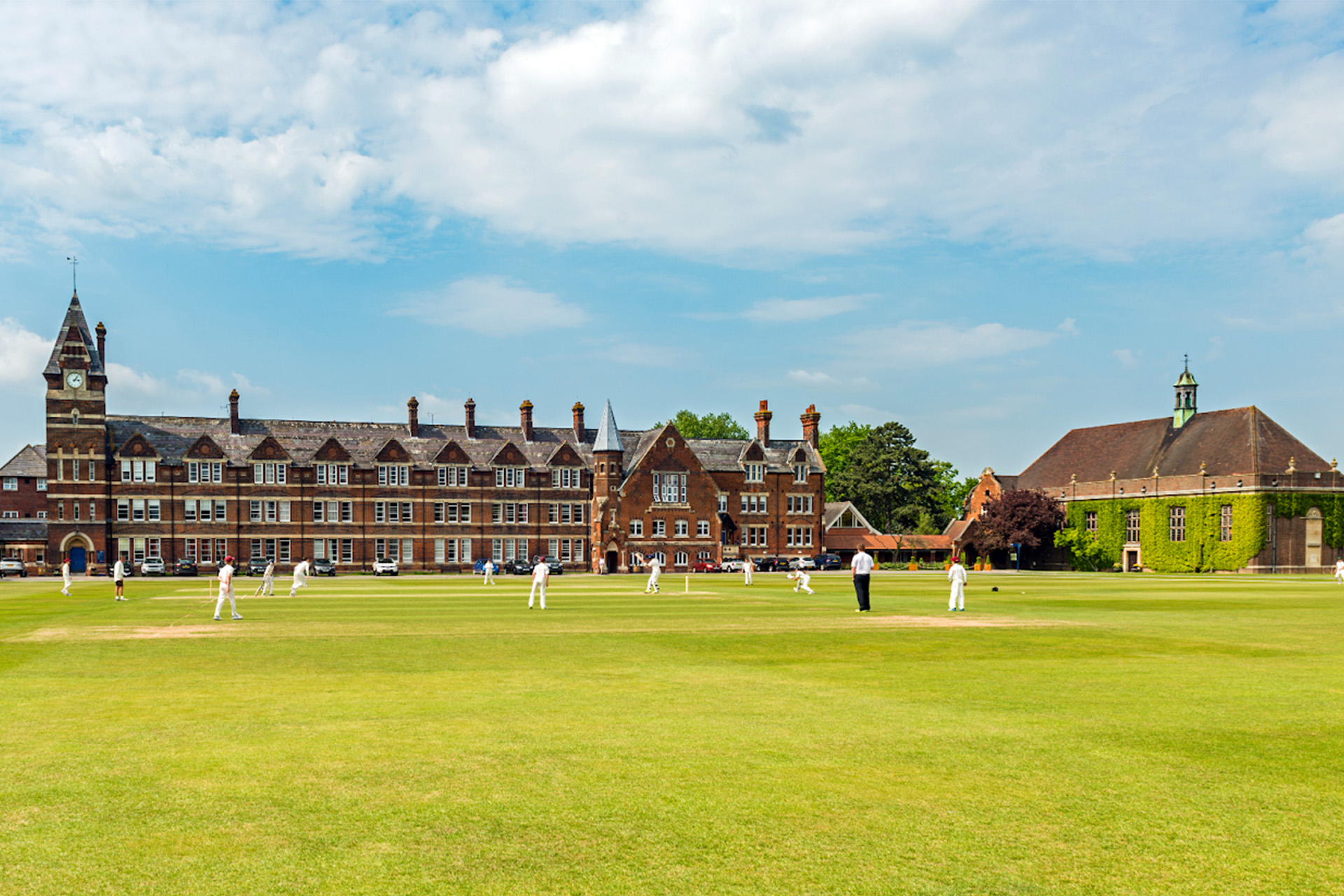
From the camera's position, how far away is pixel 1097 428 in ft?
368

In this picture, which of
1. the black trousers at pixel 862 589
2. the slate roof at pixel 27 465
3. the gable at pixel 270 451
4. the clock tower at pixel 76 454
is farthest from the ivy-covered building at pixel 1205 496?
the slate roof at pixel 27 465

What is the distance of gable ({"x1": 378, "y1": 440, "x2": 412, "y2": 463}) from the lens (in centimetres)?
9269

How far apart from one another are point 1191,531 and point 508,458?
58933mm

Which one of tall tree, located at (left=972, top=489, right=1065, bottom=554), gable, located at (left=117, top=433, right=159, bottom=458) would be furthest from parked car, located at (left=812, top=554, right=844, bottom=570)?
gable, located at (left=117, top=433, right=159, bottom=458)

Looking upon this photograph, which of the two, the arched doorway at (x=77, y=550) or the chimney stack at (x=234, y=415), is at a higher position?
the chimney stack at (x=234, y=415)

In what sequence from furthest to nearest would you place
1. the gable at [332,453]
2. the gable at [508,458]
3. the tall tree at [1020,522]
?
1. the tall tree at [1020,522]
2. the gable at [508,458]
3. the gable at [332,453]

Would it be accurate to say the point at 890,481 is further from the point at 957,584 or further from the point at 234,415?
the point at 957,584

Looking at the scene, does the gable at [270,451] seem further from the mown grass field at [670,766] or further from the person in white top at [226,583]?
the mown grass field at [670,766]

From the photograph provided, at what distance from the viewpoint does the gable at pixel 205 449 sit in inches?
3457

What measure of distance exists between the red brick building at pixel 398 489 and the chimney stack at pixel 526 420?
0.21 meters

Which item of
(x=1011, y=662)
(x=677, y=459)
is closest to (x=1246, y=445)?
(x=677, y=459)

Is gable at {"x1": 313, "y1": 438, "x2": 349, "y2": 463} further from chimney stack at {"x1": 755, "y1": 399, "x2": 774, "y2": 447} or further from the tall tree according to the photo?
the tall tree

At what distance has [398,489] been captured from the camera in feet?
305

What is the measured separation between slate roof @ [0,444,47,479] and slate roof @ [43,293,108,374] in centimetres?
3598
